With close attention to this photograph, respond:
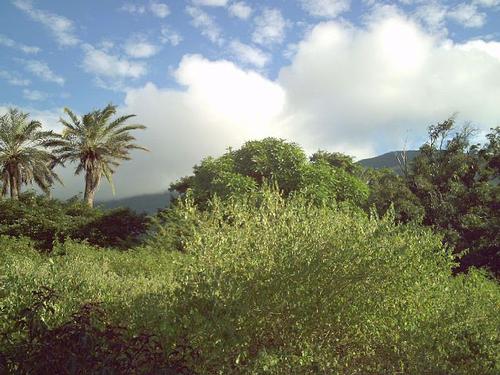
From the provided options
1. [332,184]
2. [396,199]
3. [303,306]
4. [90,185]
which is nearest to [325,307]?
[303,306]

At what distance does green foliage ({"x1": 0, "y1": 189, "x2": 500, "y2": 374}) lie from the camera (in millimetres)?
6160

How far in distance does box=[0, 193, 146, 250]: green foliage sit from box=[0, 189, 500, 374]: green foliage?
16.7 m

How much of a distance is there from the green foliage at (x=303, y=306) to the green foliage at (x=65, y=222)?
1666cm

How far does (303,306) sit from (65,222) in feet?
64.8

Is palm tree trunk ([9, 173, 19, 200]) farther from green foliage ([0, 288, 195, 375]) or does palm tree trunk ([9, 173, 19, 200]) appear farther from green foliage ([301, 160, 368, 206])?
green foliage ([0, 288, 195, 375])

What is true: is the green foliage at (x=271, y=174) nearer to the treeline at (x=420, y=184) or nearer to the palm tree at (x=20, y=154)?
the treeline at (x=420, y=184)

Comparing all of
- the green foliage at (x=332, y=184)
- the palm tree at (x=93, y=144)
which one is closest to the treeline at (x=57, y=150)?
the palm tree at (x=93, y=144)

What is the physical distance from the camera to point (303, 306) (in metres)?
6.49

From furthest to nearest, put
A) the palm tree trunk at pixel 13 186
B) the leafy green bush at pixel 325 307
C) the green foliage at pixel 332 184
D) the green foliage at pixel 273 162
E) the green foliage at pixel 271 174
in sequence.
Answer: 1. the palm tree trunk at pixel 13 186
2. the green foliage at pixel 273 162
3. the green foliage at pixel 332 184
4. the green foliage at pixel 271 174
5. the leafy green bush at pixel 325 307

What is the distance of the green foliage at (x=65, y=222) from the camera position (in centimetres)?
2333

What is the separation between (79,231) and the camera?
2472cm

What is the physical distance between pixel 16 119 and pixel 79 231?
7.56 meters

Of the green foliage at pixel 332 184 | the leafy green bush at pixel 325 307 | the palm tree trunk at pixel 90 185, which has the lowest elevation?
the leafy green bush at pixel 325 307

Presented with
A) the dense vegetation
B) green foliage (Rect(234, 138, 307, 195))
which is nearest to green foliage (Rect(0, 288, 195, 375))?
the dense vegetation
